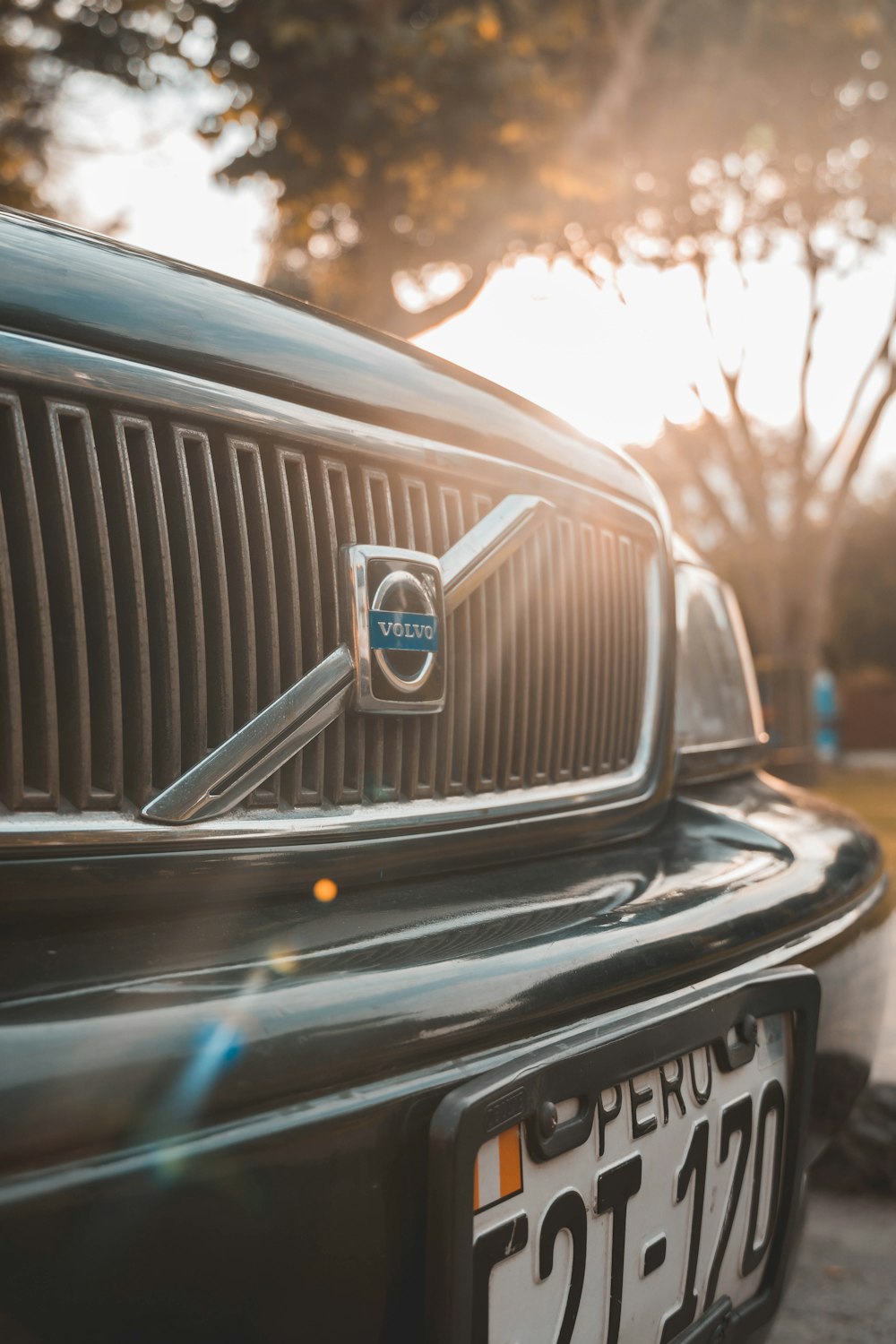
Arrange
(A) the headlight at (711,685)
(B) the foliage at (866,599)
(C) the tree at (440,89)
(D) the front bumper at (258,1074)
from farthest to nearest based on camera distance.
Result: 1. (B) the foliage at (866,599)
2. (C) the tree at (440,89)
3. (A) the headlight at (711,685)
4. (D) the front bumper at (258,1074)

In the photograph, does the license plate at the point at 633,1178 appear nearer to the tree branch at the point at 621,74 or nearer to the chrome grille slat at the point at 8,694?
the chrome grille slat at the point at 8,694

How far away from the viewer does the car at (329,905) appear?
0.77m

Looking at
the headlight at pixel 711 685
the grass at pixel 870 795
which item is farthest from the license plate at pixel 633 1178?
the grass at pixel 870 795

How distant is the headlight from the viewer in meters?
1.80

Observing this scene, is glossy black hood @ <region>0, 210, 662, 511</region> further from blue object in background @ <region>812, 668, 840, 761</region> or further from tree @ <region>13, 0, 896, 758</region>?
blue object in background @ <region>812, 668, 840, 761</region>

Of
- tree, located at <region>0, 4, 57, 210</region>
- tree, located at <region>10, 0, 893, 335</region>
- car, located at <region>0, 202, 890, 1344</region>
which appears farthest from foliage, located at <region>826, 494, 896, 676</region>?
car, located at <region>0, 202, 890, 1344</region>

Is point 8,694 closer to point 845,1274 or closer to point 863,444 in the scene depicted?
point 845,1274

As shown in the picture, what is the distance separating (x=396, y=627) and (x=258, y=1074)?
1.50ft

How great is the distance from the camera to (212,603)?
1.03 meters

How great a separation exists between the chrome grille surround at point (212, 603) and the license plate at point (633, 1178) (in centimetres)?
31

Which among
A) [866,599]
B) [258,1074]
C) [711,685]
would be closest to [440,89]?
[711,685]

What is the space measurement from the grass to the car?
197 inches

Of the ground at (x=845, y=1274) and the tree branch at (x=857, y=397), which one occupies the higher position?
the tree branch at (x=857, y=397)

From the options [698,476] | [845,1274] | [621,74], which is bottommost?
[845,1274]
